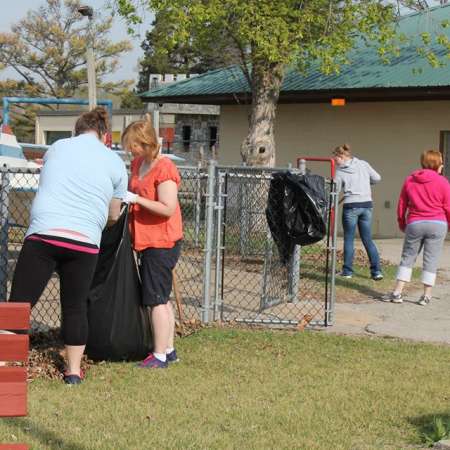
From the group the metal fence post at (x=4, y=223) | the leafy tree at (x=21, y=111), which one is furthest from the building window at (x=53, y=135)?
the metal fence post at (x=4, y=223)

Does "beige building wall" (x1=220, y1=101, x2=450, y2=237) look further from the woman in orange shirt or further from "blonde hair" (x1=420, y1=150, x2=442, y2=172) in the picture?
the woman in orange shirt

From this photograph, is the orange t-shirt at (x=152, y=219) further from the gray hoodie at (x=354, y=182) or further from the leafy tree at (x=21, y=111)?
the leafy tree at (x=21, y=111)

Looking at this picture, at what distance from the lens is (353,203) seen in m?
11.7

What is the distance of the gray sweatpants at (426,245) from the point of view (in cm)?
973

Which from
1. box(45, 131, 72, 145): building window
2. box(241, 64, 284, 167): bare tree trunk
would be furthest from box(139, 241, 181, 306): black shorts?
box(45, 131, 72, 145): building window

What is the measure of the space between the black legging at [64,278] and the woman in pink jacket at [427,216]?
4.59 meters

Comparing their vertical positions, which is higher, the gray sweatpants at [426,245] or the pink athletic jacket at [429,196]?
the pink athletic jacket at [429,196]

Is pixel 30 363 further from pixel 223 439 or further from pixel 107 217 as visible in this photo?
pixel 223 439

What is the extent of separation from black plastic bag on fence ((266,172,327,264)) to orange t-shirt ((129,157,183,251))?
166 cm

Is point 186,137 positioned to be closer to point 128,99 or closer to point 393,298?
point 128,99

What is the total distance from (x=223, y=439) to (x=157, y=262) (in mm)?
1943

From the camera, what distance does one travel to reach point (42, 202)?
6.00m

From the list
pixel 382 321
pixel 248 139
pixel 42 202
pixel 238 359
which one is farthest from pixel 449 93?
pixel 42 202

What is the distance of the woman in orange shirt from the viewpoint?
665cm
